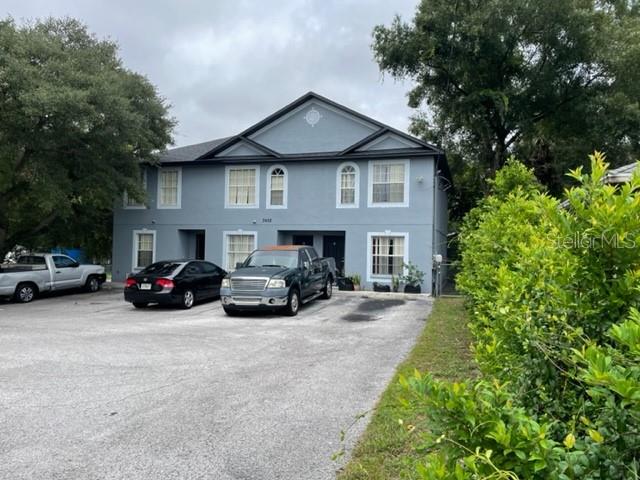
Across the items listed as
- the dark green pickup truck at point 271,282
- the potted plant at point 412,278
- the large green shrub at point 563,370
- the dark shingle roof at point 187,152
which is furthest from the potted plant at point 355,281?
the large green shrub at point 563,370

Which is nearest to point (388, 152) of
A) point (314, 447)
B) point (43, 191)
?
point (43, 191)

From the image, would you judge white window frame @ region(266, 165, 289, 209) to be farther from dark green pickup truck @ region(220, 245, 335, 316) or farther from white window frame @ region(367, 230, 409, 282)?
dark green pickup truck @ region(220, 245, 335, 316)

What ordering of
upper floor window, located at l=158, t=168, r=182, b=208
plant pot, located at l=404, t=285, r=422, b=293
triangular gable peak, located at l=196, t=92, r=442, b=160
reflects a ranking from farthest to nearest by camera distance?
upper floor window, located at l=158, t=168, r=182, b=208 → triangular gable peak, located at l=196, t=92, r=442, b=160 → plant pot, located at l=404, t=285, r=422, b=293

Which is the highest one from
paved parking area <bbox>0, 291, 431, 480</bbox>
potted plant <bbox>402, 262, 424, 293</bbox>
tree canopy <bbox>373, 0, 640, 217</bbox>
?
tree canopy <bbox>373, 0, 640, 217</bbox>

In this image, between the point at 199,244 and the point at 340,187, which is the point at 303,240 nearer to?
the point at 340,187

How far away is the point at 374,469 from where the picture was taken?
12.7 ft

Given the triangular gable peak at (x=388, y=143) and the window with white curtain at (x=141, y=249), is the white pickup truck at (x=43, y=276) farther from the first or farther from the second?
the triangular gable peak at (x=388, y=143)

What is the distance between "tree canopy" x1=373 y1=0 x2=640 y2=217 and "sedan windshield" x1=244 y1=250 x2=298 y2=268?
47.6 ft

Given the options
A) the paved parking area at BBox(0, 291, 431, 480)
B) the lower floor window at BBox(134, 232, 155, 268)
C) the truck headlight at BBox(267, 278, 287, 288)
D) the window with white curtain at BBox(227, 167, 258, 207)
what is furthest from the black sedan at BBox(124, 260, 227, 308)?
the lower floor window at BBox(134, 232, 155, 268)

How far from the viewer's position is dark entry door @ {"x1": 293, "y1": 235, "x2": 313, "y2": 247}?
74.4 ft

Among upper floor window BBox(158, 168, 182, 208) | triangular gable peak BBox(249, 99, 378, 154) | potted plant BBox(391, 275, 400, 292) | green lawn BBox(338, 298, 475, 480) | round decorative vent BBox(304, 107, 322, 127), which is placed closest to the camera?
green lawn BBox(338, 298, 475, 480)

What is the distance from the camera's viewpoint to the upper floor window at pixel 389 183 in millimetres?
19844

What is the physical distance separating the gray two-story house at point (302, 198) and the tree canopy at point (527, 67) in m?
5.21

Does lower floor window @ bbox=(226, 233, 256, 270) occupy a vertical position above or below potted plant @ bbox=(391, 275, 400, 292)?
above
